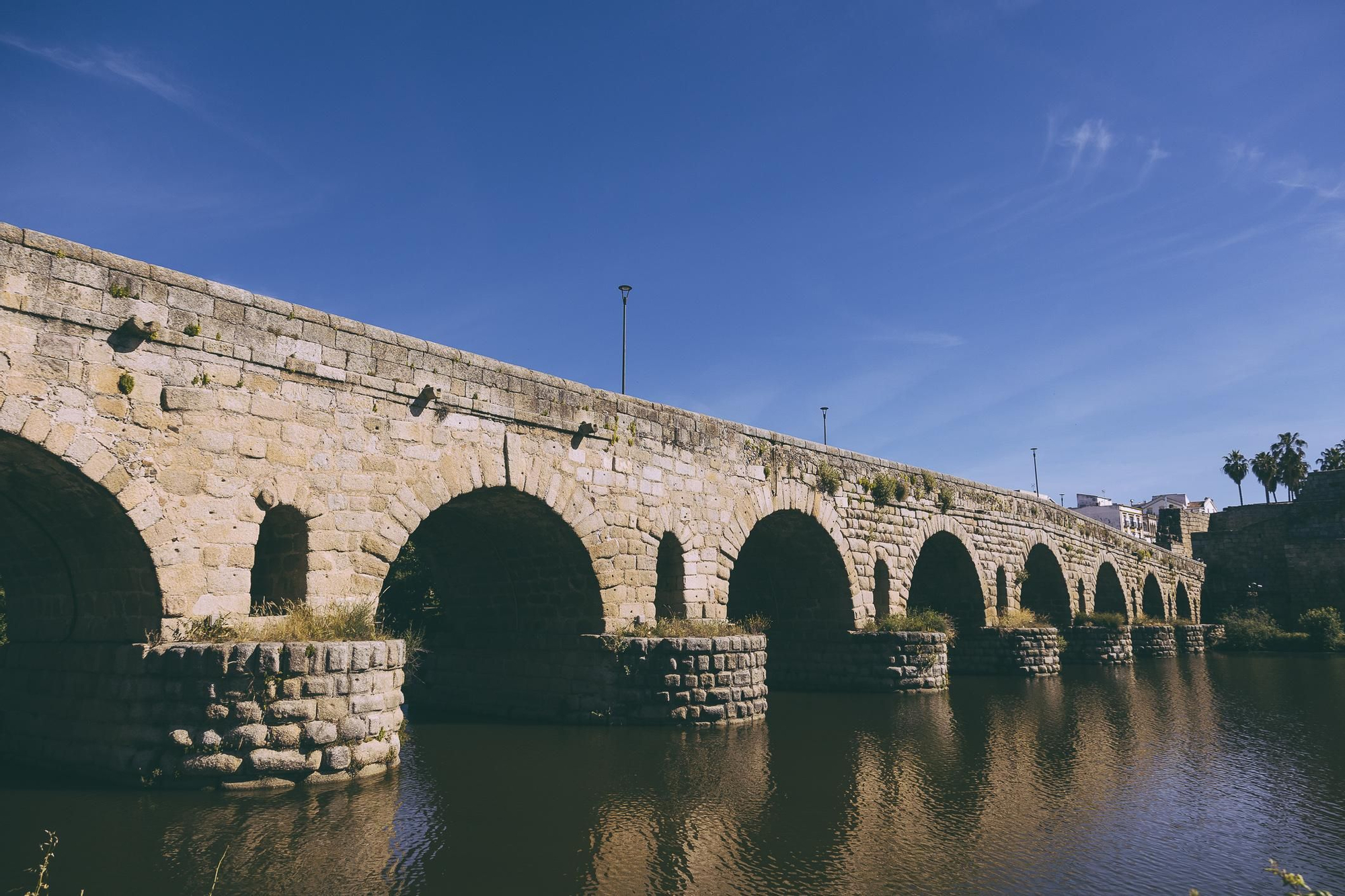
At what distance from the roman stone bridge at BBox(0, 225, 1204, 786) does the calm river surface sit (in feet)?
2.60

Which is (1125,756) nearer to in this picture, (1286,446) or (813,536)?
(813,536)

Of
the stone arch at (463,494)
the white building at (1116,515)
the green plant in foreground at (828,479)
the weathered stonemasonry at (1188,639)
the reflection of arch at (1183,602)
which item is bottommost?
the weathered stonemasonry at (1188,639)

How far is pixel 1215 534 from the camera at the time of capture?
46.3m

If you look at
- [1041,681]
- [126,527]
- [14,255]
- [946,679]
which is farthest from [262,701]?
[1041,681]

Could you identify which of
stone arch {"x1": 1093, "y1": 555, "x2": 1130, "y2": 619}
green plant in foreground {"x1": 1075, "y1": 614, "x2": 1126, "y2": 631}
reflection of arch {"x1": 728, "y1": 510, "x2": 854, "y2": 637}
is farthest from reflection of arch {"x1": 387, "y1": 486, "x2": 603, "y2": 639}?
stone arch {"x1": 1093, "y1": 555, "x2": 1130, "y2": 619}

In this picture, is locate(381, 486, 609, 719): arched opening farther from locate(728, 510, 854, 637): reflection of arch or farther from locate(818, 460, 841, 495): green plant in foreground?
locate(818, 460, 841, 495): green plant in foreground

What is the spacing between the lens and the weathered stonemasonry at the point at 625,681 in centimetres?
1334

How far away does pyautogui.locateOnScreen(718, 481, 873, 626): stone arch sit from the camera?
15945 millimetres

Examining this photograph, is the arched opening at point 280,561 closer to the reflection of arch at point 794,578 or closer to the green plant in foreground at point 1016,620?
the reflection of arch at point 794,578

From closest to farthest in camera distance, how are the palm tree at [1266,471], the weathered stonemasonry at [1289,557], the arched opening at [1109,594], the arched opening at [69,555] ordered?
the arched opening at [69,555] < the arched opening at [1109,594] < the weathered stonemasonry at [1289,557] < the palm tree at [1266,471]

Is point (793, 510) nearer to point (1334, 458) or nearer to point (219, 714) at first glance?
point (219, 714)

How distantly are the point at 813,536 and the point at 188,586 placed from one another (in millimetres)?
12534

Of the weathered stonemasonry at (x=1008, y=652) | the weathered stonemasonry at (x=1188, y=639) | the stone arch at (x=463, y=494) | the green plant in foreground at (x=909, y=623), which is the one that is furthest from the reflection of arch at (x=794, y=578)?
the weathered stonemasonry at (x=1188, y=639)

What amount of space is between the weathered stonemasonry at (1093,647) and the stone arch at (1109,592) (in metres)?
4.00
